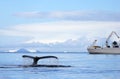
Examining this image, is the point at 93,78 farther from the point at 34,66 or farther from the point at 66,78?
the point at 34,66

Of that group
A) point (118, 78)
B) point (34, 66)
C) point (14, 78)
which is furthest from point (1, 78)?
point (34, 66)

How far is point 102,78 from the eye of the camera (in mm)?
55125

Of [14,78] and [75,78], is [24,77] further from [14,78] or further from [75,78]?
[75,78]

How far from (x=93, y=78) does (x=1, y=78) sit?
37.2ft

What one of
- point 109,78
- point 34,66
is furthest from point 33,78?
point 34,66

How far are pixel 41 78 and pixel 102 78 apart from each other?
299 inches

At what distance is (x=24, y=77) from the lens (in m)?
55.9

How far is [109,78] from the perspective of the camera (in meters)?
55.2

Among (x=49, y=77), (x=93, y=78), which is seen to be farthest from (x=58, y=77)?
(x=93, y=78)

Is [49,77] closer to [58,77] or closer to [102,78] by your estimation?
[58,77]

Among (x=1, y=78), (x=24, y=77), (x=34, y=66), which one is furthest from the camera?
(x=34, y=66)

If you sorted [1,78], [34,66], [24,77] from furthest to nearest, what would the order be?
[34,66] → [24,77] → [1,78]

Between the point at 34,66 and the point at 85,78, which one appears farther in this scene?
the point at 34,66

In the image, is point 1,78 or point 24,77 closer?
point 1,78
